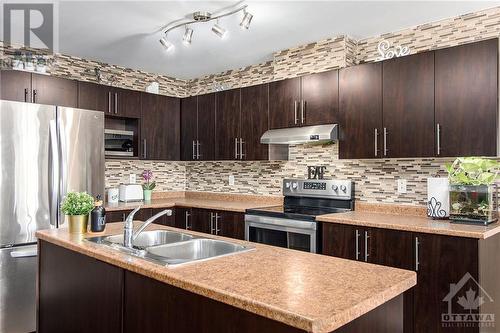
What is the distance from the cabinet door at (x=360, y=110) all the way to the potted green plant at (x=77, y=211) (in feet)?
7.10

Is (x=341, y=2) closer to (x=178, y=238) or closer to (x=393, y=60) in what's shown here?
(x=393, y=60)

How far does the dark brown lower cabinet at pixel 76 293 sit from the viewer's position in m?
1.79

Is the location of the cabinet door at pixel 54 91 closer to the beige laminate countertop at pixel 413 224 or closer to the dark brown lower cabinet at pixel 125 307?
the dark brown lower cabinet at pixel 125 307

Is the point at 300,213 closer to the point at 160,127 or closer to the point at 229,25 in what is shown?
the point at 229,25

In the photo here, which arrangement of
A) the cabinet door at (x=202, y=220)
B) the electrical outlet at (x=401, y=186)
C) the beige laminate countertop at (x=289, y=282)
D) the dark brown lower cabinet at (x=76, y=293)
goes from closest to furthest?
1. the beige laminate countertop at (x=289, y=282)
2. the dark brown lower cabinet at (x=76, y=293)
3. the electrical outlet at (x=401, y=186)
4. the cabinet door at (x=202, y=220)

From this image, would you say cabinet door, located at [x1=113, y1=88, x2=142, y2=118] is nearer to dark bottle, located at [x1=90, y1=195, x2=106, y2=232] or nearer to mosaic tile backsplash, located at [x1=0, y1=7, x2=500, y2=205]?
mosaic tile backsplash, located at [x1=0, y1=7, x2=500, y2=205]

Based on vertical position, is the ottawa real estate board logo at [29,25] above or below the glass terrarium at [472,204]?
above

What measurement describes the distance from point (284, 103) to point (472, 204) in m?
1.91

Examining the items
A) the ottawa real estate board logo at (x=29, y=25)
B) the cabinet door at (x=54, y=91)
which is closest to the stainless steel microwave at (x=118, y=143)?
the cabinet door at (x=54, y=91)

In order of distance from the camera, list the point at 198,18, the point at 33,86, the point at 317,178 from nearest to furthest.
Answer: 1. the point at 198,18
2. the point at 33,86
3. the point at 317,178

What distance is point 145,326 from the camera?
1.61m

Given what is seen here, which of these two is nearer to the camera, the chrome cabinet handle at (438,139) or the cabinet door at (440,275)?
the cabinet door at (440,275)

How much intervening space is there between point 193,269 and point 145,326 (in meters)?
0.36

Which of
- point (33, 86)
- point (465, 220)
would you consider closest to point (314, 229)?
point (465, 220)
